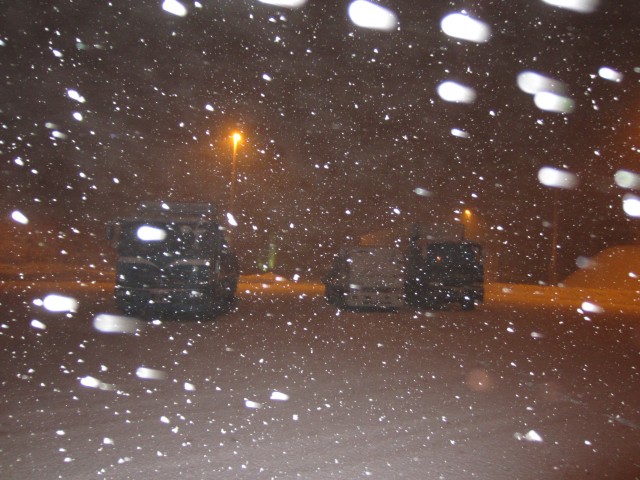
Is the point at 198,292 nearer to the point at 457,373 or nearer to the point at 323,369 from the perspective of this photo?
the point at 323,369

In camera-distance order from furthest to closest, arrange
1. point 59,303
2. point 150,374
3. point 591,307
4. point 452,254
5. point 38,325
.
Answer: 1. point 591,307
2. point 452,254
3. point 59,303
4. point 38,325
5. point 150,374

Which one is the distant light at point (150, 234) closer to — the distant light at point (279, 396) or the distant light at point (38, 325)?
the distant light at point (38, 325)

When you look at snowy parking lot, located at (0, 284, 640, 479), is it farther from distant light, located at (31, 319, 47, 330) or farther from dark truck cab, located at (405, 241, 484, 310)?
dark truck cab, located at (405, 241, 484, 310)

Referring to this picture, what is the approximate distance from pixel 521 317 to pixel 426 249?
5.60 m

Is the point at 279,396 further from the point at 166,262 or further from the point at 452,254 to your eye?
the point at 452,254

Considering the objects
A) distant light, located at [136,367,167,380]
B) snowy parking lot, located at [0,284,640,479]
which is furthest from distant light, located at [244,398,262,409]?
distant light, located at [136,367,167,380]

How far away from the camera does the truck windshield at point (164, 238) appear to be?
17.6 meters

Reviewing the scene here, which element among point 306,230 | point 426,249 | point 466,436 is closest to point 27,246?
point 306,230

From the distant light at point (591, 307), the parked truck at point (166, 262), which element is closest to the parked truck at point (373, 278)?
the parked truck at point (166, 262)

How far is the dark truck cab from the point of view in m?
24.8

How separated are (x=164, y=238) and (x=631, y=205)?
43.2 m

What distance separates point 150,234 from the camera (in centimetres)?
1769

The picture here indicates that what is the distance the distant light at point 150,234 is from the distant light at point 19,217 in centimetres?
3652

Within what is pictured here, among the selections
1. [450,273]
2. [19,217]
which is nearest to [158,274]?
[450,273]
